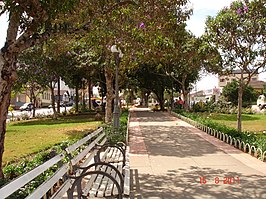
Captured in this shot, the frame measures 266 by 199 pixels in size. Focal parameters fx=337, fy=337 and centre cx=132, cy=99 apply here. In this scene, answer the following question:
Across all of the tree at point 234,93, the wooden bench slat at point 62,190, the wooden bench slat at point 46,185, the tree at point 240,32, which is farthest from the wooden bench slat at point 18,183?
the tree at point 234,93

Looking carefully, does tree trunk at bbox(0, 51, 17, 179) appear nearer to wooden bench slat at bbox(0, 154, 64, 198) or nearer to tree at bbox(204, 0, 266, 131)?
wooden bench slat at bbox(0, 154, 64, 198)

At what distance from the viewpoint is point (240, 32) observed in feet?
42.4

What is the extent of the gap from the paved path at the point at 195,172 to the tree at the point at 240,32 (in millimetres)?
3619

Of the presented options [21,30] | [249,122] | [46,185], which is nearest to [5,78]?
[21,30]

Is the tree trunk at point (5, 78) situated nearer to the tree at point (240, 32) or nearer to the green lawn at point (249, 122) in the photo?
the tree at point (240, 32)

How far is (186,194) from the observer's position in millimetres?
5781

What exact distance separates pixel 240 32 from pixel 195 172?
7.39 metres

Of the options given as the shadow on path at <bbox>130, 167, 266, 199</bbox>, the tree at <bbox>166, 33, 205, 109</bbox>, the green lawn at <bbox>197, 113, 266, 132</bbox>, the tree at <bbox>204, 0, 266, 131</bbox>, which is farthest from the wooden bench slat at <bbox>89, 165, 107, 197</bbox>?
the tree at <bbox>166, 33, 205, 109</bbox>

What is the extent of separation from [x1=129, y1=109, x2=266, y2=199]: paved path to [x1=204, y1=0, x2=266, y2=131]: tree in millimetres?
3619

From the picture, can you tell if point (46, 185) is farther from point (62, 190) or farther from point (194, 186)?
point (194, 186)

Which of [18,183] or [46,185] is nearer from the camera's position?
[18,183]

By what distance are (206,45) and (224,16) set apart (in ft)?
4.22

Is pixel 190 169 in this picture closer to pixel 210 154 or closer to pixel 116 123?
pixel 210 154

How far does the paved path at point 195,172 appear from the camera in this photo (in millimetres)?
5871
